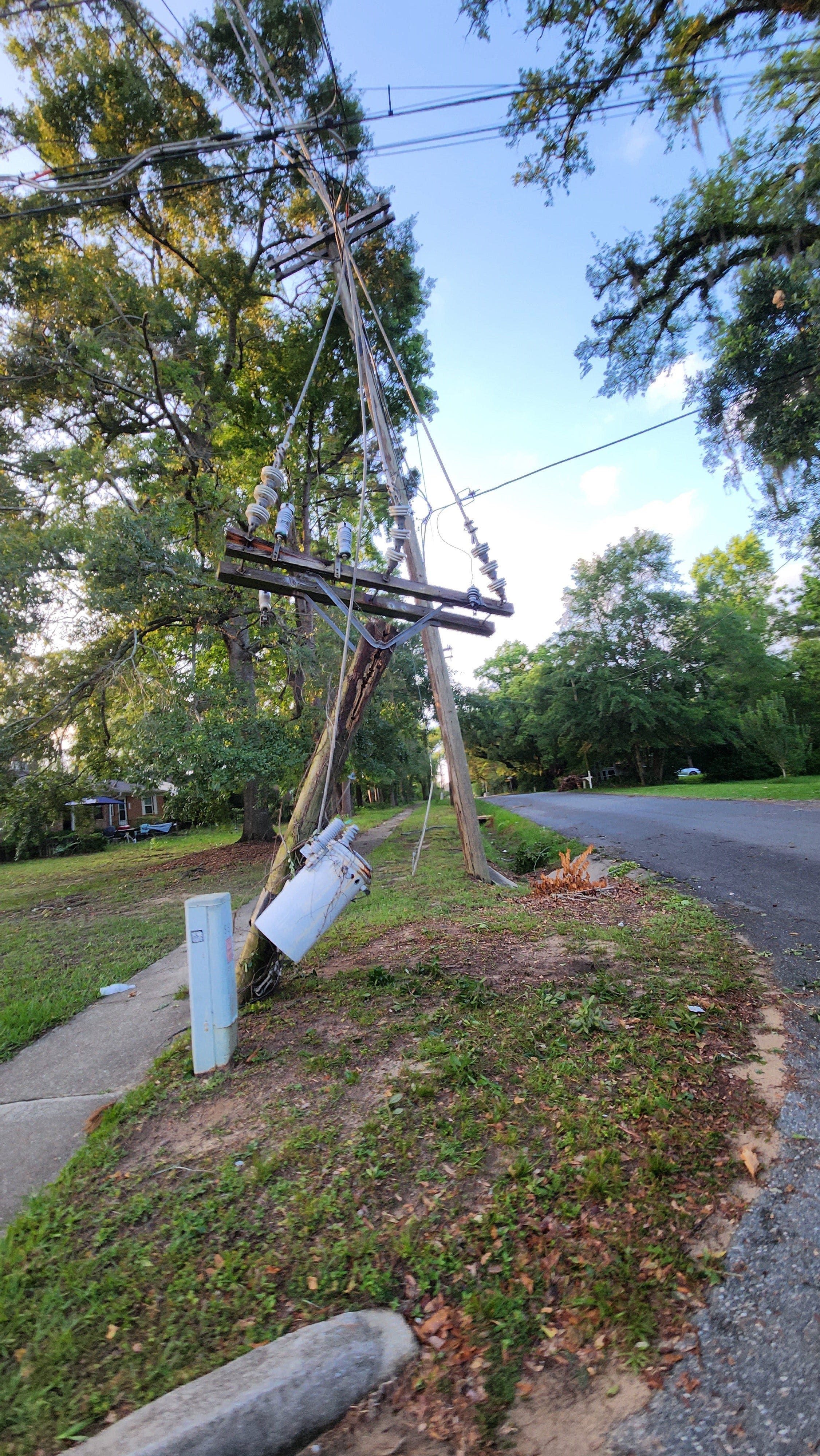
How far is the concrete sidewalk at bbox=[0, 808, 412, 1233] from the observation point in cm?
291

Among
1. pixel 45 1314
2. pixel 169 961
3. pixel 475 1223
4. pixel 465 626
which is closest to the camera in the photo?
pixel 45 1314

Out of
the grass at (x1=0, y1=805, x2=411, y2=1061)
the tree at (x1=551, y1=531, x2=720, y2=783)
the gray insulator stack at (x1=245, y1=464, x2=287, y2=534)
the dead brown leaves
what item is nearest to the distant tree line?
the tree at (x1=551, y1=531, x2=720, y2=783)

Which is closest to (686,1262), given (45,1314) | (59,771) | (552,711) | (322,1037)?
(45,1314)

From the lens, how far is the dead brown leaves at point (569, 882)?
7906 millimetres

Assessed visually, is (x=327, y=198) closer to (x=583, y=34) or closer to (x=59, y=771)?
(x=583, y=34)

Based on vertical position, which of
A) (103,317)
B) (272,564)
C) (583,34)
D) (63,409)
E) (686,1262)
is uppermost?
(583,34)

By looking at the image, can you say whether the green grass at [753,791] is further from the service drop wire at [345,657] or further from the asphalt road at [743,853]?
the service drop wire at [345,657]

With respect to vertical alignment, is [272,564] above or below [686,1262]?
above

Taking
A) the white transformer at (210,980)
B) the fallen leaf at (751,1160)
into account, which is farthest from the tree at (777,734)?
the white transformer at (210,980)

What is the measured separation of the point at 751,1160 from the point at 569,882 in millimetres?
5688

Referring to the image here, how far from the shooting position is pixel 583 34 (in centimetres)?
815

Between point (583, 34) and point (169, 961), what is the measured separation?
11936 mm

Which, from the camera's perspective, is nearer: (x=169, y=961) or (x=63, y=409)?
(x=169, y=961)

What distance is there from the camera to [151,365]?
11.2m
